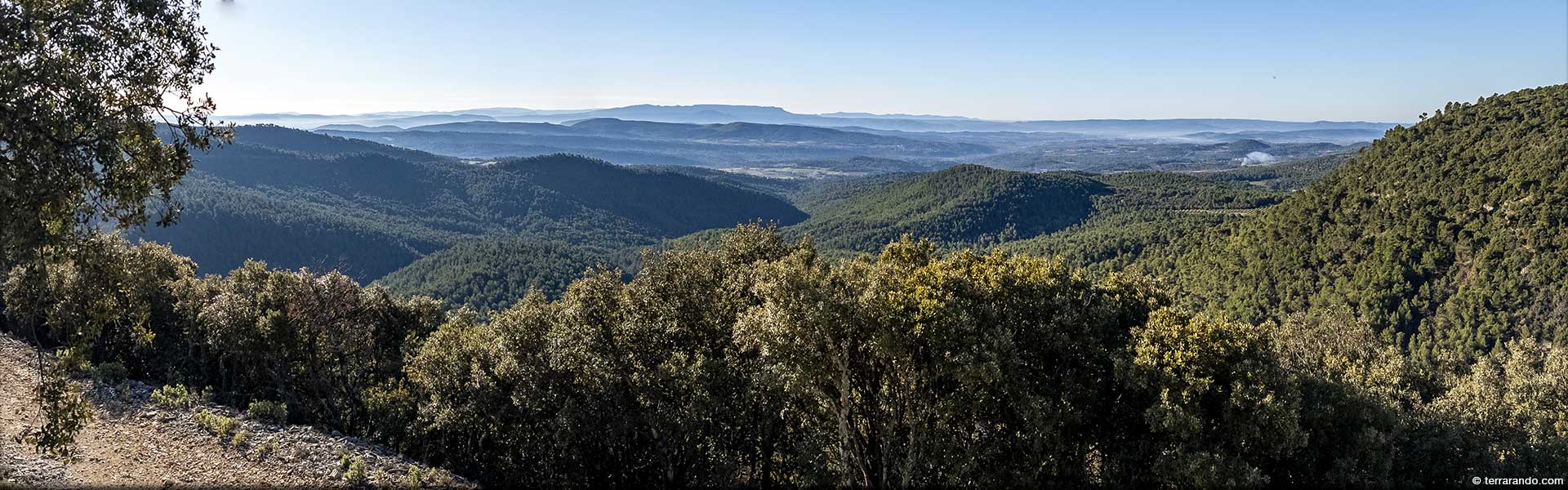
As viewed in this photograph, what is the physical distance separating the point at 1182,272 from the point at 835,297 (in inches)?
3510

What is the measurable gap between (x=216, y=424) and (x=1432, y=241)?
97.3 m

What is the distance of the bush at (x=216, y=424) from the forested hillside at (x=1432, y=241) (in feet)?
250

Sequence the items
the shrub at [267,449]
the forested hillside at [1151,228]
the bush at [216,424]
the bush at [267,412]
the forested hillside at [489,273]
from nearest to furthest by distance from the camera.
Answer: the shrub at [267,449] < the bush at [216,424] < the bush at [267,412] < the forested hillside at [1151,228] < the forested hillside at [489,273]

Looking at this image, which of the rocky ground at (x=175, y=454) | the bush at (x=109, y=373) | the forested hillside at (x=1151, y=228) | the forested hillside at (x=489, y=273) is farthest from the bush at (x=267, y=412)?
the forested hillside at (x=489, y=273)

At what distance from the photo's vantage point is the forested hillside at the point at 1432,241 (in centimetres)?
6156

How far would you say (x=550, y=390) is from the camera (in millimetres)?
20250

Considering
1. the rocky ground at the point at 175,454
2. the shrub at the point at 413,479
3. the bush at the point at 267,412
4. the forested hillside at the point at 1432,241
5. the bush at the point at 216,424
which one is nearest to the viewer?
the rocky ground at the point at 175,454

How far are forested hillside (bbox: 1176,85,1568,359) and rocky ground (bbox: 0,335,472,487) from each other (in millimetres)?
72952

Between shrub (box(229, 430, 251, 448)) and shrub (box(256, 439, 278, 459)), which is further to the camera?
shrub (box(229, 430, 251, 448))

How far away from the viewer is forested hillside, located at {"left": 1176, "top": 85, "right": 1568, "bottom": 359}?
6156 cm

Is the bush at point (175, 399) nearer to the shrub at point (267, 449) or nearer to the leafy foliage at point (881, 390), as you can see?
the leafy foliage at point (881, 390)

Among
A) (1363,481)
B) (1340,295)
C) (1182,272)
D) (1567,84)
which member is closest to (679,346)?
(1363,481)

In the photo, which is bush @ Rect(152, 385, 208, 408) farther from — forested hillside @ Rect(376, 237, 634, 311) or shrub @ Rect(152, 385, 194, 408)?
forested hillside @ Rect(376, 237, 634, 311)

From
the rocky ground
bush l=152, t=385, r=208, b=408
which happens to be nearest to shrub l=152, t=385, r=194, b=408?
bush l=152, t=385, r=208, b=408
